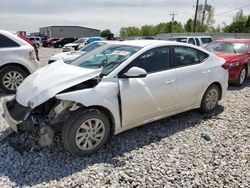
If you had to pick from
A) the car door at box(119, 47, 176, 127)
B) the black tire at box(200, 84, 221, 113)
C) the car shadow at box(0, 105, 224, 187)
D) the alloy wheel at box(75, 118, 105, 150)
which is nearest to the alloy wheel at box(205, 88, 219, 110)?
the black tire at box(200, 84, 221, 113)

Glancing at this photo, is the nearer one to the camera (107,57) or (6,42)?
(107,57)

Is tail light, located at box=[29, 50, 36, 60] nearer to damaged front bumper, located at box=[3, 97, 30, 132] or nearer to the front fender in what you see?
damaged front bumper, located at box=[3, 97, 30, 132]

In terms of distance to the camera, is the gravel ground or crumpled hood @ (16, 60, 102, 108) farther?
crumpled hood @ (16, 60, 102, 108)

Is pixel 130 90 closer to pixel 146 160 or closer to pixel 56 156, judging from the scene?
pixel 146 160

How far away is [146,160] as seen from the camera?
10.5 feet

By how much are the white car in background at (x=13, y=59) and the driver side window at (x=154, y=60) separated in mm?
3768

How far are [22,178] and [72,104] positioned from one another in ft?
3.42

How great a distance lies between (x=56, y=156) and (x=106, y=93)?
1.10m

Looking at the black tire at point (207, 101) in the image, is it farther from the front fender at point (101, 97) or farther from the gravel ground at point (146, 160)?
the front fender at point (101, 97)

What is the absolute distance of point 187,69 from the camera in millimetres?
4152

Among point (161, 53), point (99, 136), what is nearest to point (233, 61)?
point (161, 53)

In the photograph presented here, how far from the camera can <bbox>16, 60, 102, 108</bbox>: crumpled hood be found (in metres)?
3.04

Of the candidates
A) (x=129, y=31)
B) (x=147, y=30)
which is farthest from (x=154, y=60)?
(x=129, y=31)

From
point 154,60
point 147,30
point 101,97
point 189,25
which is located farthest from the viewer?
point 147,30
